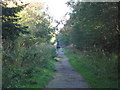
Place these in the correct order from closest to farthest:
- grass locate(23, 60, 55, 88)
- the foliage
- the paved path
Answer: grass locate(23, 60, 55, 88) → the paved path → the foliage

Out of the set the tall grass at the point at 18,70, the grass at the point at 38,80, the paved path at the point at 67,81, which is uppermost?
the tall grass at the point at 18,70

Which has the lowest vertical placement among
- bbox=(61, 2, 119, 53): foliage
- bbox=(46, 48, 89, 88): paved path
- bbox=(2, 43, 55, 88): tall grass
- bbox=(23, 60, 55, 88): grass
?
bbox=(46, 48, 89, 88): paved path

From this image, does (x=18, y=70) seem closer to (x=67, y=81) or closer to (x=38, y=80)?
(x=38, y=80)

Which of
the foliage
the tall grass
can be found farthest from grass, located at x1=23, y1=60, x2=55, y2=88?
Answer: the foliage

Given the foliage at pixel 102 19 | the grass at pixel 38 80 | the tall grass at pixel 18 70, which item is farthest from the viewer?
the foliage at pixel 102 19

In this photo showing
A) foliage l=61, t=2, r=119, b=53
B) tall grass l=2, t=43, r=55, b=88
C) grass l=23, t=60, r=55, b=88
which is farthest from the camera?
foliage l=61, t=2, r=119, b=53

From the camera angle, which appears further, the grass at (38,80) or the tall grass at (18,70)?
the grass at (38,80)

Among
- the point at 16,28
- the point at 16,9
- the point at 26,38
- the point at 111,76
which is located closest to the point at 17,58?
the point at 16,28

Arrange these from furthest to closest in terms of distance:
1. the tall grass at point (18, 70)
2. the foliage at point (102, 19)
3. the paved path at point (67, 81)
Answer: the foliage at point (102, 19), the paved path at point (67, 81), the tall grass at point (18, 70)

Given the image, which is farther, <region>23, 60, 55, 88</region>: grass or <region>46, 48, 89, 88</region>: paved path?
<region>46, 48, 89, 88</region>: paved path

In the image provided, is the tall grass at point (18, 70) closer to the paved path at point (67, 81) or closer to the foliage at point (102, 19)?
the paved path at point (67, 81)

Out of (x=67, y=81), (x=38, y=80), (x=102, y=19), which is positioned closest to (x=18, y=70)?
(x=38, y=80)

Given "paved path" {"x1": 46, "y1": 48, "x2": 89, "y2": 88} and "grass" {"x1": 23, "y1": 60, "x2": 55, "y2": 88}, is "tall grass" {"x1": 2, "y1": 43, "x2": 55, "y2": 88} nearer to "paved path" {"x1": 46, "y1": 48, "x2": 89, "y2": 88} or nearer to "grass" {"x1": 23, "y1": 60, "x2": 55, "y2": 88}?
"grass" {"x1": 23, "y1": 60, "x2": 55, "y2": 88}

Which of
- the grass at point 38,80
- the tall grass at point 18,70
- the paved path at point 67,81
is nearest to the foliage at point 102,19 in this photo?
the paved path at point 67,81
